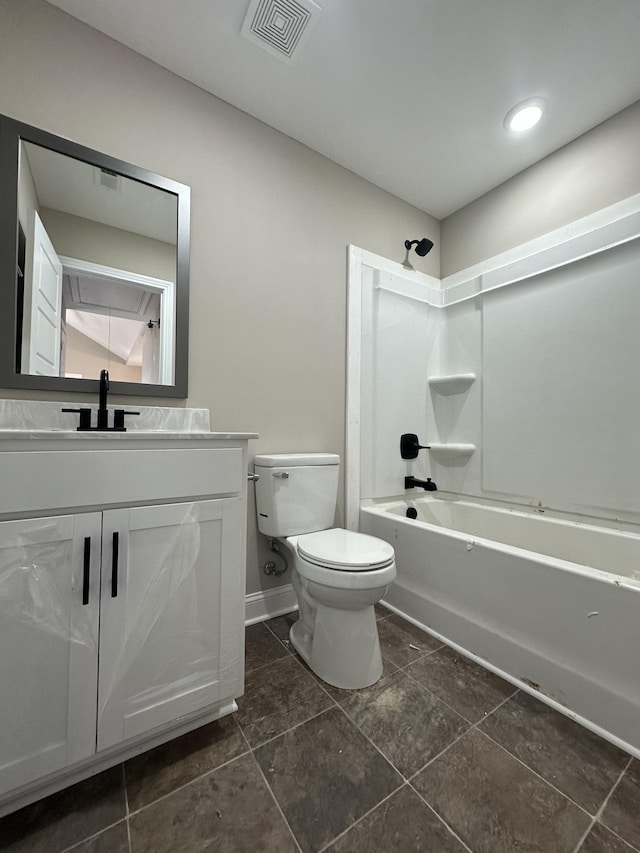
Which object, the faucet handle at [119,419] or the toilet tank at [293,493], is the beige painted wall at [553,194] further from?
the faucet handle at [119,419]

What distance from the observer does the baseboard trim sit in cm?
169

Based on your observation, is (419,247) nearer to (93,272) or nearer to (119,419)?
(93,272)

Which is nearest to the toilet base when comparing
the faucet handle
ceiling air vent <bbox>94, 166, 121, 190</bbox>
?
the faucet handle

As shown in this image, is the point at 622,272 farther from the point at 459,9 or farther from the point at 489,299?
the point at 459,9

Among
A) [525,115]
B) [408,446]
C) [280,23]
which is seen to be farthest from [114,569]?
[525,115]

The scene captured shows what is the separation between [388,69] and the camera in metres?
1.49

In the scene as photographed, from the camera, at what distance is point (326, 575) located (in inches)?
48.8

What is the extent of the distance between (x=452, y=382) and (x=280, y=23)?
183 cm

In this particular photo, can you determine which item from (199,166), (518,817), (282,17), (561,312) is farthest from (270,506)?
(282,17)

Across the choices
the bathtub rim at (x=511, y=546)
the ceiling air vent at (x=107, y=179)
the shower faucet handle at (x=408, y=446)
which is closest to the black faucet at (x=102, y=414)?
the ceiling air vent at (x=107, y=179)

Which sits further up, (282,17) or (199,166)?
(282,17)

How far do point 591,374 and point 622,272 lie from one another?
1.51 feet

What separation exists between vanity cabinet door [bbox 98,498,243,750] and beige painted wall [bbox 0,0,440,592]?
64cm

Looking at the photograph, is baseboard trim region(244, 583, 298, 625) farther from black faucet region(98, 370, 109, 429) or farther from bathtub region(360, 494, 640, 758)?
black faucet region(98, 370, 109, 429)
